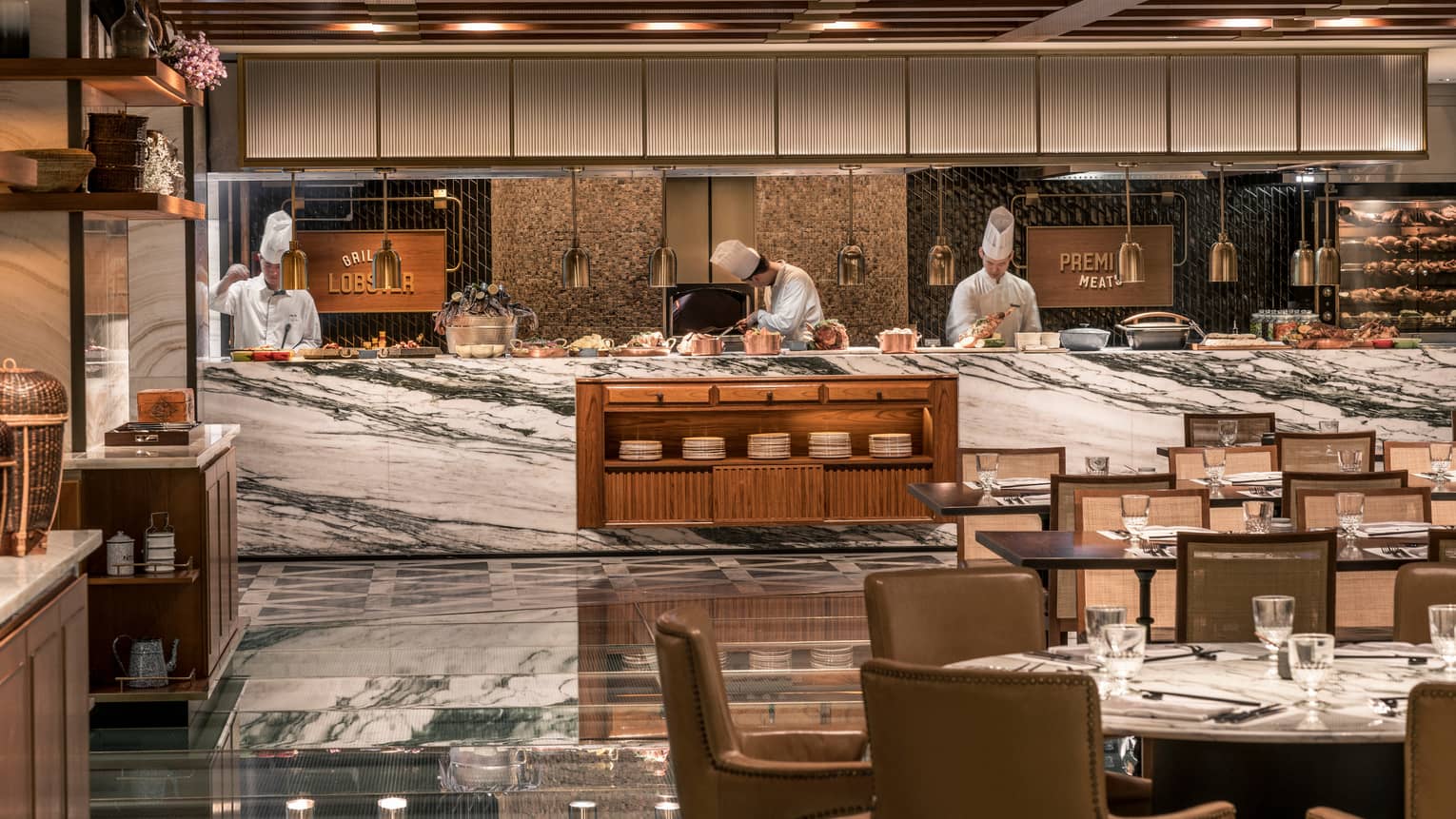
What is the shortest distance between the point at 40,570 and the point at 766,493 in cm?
660

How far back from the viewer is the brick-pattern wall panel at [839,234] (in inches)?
537

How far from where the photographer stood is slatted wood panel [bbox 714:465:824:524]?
10055 mm

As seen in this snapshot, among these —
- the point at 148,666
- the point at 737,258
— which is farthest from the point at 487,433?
the point at 148,666

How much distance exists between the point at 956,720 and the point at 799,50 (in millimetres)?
7812

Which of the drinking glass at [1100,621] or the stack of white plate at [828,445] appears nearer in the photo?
the drinking glass at [1100,621]

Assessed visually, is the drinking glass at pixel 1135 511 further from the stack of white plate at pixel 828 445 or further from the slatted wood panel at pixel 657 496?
the slatted wood panel at pixel 657 496

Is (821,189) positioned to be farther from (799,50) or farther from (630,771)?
(630,771)

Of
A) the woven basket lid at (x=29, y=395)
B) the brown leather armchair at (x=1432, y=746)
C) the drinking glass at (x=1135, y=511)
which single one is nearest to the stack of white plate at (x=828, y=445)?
the drinking glass at (x=1135, y=511)

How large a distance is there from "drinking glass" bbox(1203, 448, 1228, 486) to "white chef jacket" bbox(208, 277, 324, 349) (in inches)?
296

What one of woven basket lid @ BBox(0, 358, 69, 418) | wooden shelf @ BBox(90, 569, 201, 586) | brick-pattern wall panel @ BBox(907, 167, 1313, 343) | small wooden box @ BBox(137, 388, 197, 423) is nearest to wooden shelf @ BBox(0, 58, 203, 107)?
small wooden box @ BBox(137, 388, 197, 423)

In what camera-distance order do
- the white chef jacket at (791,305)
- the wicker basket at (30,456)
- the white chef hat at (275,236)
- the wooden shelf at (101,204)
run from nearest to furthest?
the wicker basket at (30,456) → the wooden shelf at (101,204) → the white chef jacket at (791,305) → the white chef hat at (275,236)

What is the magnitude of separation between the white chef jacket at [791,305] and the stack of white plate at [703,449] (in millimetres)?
1601

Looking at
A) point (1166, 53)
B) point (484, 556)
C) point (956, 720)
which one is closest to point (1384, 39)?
point (1166, 53)

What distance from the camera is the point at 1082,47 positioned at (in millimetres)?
10344
